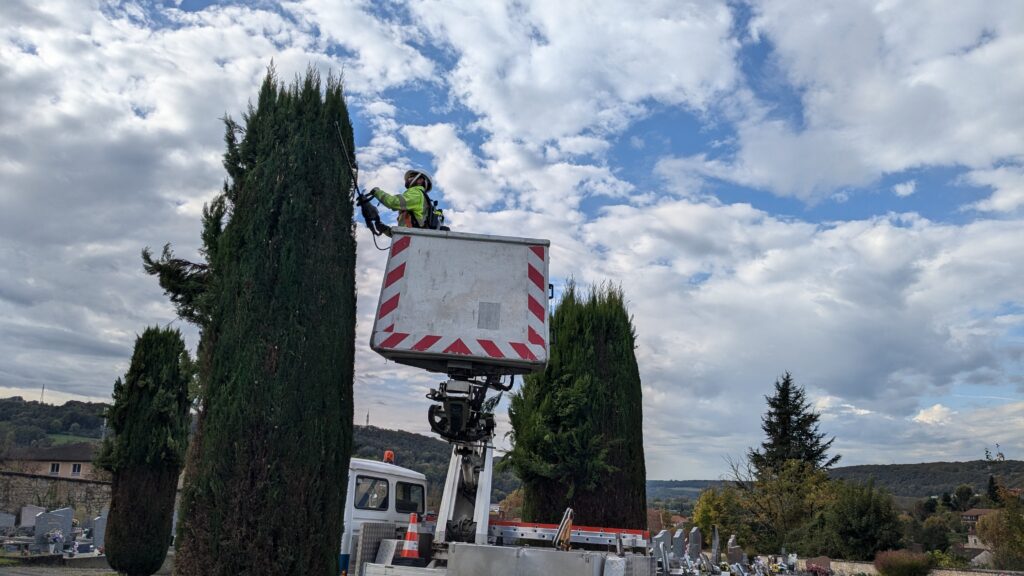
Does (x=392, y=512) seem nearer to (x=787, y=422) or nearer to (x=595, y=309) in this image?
(x=595, y=309)

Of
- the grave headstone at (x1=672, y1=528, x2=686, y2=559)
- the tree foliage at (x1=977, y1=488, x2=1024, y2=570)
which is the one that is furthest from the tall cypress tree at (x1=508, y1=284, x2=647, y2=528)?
the tree foliage at (x1=977, y1=488, x2=1024, y2=570)

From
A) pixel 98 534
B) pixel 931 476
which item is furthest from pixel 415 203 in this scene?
pixel 931 476

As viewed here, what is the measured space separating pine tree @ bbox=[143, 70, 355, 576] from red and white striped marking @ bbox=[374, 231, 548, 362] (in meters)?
0.99

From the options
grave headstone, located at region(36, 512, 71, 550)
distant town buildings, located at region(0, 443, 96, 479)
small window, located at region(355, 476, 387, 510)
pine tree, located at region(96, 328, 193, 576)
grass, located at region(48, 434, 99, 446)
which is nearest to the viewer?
small window, located at region(355, 476, 387, 510)

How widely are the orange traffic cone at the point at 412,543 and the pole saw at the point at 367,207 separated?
2809 mm

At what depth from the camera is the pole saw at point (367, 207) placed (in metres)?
6.19

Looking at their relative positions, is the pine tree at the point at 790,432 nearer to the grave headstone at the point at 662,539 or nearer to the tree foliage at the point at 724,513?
the tree foliage at the point at 724,513

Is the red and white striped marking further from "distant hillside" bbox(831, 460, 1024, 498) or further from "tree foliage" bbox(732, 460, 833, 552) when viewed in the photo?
"distant hillside" bbox(831, 460, 1024, 498)

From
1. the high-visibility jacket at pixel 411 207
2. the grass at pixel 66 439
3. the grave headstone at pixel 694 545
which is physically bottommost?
the grass at pixel 66 439

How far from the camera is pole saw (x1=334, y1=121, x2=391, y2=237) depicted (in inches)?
244

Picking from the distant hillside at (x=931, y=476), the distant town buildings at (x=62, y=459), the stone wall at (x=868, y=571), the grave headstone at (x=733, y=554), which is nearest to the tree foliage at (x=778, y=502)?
the stone wall at (x=868, y=571)

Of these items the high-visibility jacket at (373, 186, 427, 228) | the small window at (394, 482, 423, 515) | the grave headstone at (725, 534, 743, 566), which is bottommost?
the grave headstone at (725, 534, 743, 566)

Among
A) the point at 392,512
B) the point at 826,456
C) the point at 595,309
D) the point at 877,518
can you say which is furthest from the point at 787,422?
the point at 392,512

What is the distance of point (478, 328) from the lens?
691cm
